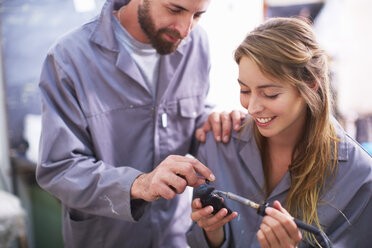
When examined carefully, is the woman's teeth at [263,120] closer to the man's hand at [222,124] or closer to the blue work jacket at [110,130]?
the man's hand at [222,124]

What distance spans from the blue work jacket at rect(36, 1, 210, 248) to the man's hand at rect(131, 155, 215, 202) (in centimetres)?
8

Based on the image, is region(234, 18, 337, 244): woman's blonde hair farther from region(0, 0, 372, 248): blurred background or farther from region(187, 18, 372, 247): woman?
region(0, 0, 372, 248): blurred background

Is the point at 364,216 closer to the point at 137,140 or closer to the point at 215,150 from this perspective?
the point at 215,150

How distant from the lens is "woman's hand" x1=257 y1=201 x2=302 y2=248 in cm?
96

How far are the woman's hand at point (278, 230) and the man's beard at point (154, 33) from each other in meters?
0.70

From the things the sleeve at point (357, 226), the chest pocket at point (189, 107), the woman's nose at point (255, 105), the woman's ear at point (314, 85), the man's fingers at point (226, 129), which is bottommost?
the sleeve at point (357, 226)

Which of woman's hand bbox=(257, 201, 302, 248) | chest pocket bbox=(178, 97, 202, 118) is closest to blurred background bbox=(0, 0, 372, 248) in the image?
chest pocket bbox=(178, 97, 202, 118)

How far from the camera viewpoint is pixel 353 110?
4.28m

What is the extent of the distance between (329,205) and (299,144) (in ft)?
0.84

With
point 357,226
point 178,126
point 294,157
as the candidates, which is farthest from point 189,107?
point 357,226

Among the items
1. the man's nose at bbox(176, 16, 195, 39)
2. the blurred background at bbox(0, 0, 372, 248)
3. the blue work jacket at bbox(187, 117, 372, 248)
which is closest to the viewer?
the blue work jacket at bbox(187, 117, 372, 248)

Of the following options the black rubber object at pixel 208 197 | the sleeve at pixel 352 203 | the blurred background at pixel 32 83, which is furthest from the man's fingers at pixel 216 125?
the blurred background at pixel 32 83

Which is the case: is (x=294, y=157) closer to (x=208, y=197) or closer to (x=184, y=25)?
(x=208, y=197)

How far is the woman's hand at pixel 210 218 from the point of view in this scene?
1.10 meters
